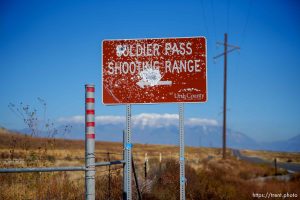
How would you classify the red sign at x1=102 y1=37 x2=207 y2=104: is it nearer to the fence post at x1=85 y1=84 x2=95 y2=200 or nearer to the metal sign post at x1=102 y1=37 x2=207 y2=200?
the metal sign post at x1=102 y1=37 x2=207 y2=200

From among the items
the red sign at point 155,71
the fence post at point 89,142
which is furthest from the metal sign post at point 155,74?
the fence post at point 89,142

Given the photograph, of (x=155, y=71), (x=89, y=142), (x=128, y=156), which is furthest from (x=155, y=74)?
(x=89, y=142)

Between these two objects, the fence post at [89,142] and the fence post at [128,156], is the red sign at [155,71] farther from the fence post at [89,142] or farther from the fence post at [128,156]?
the fence post at [89,142]

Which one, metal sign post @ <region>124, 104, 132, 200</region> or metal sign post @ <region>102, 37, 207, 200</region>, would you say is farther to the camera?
metal sign post @ <region>102, 37, 207, 200</region>

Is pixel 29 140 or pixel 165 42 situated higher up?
pixel 165 42

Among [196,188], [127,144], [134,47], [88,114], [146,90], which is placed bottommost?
[196,188]

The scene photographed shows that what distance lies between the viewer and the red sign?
7598mm

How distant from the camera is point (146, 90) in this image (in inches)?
304

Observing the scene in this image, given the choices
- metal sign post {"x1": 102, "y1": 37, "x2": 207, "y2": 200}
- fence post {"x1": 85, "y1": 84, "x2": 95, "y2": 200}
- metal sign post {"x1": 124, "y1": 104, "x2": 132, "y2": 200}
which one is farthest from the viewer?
metal sign post {"x1": 102, "y1": 37, "x2": 207, "y2": 200}

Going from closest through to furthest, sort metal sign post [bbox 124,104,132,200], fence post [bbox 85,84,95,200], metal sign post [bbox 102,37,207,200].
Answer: fence post [bbox 85,84,95,200] → metal sign post [bbox 124,104,132,200] → metal sign post [bbox 102,37,207,200]

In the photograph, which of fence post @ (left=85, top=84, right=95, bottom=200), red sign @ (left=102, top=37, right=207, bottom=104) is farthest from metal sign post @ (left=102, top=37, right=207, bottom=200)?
fence post @ (left=85, top=84, right=95, bottom=200)

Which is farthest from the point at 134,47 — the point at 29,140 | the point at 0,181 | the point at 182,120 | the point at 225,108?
the point at 225,108

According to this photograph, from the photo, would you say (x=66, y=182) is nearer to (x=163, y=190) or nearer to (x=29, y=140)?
(x=29, y=140)

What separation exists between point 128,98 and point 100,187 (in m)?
2.99
